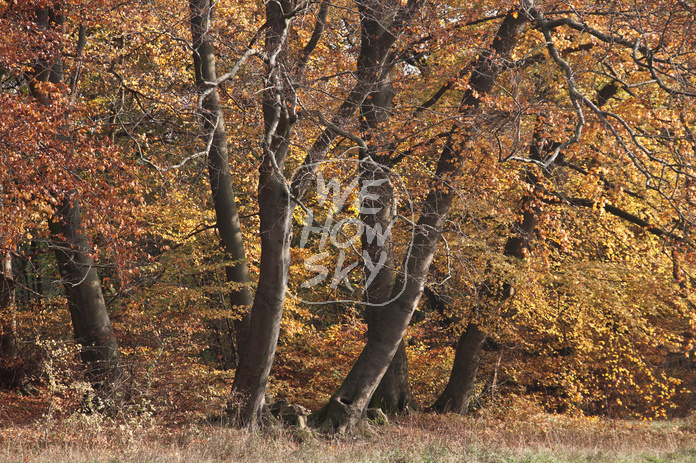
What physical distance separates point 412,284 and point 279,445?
3.90m

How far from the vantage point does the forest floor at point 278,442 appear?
656 cm

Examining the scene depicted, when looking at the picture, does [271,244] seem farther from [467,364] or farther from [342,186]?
[467,364]

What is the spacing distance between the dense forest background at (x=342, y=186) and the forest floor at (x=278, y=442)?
0.47 meters

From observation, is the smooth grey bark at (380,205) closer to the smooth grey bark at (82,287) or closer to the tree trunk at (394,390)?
the tree trunk at (394,390)

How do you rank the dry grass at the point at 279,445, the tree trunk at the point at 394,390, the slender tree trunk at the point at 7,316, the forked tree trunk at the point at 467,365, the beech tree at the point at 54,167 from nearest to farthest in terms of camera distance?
the dry grass at the point at 279,445 < the beech tree at the point at 54,167 < the tree trunk at the point at 394,390 < the slender tree trunk at the point at 7,316 < the forked tree trunk at the point at 467,365

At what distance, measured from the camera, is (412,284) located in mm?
10250

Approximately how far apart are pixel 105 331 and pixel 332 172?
4453 mm

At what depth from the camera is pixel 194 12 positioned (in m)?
10.3

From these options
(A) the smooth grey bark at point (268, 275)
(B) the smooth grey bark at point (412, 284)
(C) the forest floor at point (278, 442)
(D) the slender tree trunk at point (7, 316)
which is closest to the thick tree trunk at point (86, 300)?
(C) the forest floor at point (278, 442)

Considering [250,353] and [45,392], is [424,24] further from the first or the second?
[45,392]

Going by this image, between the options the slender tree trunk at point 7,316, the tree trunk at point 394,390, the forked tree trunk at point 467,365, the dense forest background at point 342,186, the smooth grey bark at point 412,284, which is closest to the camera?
the dense forest background at point 342,186

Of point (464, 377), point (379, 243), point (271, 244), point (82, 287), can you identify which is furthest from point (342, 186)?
point (464, 377)

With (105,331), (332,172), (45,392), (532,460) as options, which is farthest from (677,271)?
(45,392)

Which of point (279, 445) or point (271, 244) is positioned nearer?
point (279, 445)
